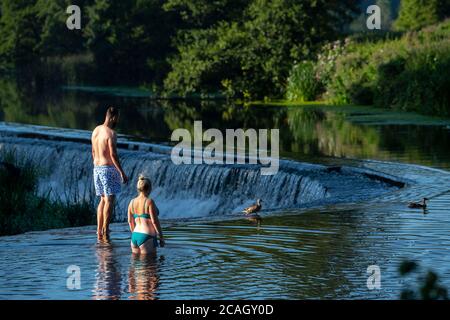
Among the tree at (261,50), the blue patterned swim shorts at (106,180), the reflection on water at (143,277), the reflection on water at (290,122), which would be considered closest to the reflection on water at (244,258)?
the reflection on water at (143,277)

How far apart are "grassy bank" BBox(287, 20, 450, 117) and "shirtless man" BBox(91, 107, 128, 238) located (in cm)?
1952

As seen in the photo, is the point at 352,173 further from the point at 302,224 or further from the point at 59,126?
the point at 59,126

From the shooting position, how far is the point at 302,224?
15766 mm

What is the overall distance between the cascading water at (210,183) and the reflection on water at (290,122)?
6.78 ft

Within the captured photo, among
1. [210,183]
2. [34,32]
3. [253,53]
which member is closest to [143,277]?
[210,183]

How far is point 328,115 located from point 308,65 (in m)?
8.08

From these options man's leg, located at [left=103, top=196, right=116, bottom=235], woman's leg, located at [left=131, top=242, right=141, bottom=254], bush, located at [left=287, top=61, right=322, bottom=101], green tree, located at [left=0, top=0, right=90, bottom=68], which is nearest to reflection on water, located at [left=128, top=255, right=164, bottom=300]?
woman's leg, located at [left=131, top=242, right=141, bottom=254]

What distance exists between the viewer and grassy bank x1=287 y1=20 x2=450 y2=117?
114ft

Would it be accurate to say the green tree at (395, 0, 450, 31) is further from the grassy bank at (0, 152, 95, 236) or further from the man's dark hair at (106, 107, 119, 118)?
the man's dark hair at (106, 107, 119, 118)

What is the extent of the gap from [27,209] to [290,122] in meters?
16.7

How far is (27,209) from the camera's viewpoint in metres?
18.7

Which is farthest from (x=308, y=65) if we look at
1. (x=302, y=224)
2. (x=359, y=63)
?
(x=302, y=224)
